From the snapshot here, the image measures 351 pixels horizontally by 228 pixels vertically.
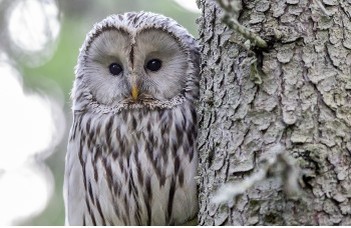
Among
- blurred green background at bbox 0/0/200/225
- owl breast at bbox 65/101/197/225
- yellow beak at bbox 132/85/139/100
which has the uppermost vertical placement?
blurred green background at bbox 0/0/200/225

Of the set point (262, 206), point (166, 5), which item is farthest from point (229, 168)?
point (166, 5)

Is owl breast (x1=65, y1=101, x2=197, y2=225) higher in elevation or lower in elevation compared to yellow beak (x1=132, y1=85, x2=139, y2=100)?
lower

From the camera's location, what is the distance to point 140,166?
317 centimetres

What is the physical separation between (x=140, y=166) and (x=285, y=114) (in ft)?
2.57

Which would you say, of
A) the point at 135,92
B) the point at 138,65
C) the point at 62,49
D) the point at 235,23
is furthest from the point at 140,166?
the point at 62,49

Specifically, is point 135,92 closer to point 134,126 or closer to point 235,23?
point 134,126

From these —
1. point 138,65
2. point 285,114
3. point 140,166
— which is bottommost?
point 140,166

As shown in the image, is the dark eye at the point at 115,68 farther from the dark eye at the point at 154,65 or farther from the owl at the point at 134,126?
the dark eye at the point at 154,65

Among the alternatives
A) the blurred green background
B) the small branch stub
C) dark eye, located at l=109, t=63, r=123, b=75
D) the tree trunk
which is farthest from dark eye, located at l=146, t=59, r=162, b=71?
the blurred green background

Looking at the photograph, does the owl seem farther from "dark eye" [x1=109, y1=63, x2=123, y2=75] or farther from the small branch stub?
the small branch stub

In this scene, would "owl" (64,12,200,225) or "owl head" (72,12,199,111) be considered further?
"owl head" (72,12,199,111)

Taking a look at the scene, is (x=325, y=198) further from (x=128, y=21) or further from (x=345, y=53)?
(x=128, y=21)

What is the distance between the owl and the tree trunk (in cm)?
29

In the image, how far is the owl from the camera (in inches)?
125
